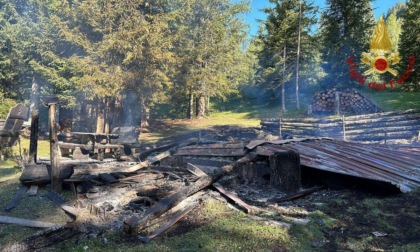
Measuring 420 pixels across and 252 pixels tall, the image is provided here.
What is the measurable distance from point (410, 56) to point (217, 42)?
13893 millimetres

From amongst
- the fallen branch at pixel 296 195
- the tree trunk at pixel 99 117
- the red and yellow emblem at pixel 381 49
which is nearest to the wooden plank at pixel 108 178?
the fallen branch at pixel 296 195

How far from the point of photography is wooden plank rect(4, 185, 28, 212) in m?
5.30

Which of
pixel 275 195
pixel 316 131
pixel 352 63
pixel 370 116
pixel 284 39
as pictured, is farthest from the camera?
pixel 284 39

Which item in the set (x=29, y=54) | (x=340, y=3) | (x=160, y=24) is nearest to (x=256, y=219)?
(x=160, y=24)

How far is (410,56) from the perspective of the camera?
59.7 ft

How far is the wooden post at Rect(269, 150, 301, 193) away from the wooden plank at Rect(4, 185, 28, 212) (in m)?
4.87

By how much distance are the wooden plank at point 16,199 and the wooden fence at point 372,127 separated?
899 centimetres

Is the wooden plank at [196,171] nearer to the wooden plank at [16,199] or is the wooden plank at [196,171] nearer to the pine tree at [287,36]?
the wooden plank at [16,199]

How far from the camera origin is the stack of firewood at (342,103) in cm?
1819

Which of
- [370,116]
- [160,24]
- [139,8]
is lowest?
[370,116]

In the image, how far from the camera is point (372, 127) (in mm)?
13648

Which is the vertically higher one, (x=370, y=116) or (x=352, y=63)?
(x=352, y=63)

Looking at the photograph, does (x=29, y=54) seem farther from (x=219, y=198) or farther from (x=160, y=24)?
(x=219, y=198)

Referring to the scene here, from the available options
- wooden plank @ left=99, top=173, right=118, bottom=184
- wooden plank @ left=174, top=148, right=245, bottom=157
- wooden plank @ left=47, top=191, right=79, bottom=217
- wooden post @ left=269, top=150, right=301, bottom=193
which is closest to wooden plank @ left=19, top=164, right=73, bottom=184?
wooden plank @ left=47, top=191, right=79, bottom=217
